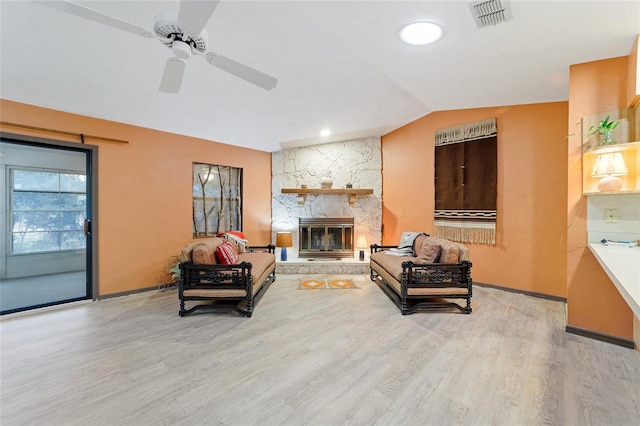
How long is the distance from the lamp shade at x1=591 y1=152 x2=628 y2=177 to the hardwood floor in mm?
1561

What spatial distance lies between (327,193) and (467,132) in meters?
2.72

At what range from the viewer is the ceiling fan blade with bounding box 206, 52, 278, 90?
192 cm

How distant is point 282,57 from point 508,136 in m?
3.44

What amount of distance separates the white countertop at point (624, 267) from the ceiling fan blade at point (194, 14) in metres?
2.42

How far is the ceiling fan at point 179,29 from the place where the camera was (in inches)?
58.1

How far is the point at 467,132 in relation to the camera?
4.26 metres

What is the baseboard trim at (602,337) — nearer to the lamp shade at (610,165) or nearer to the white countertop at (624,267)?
the white countertop at (624,267)

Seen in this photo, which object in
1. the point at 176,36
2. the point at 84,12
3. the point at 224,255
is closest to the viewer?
the point at 84,12

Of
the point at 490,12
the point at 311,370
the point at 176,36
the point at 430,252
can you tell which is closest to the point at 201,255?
the point at 311,370

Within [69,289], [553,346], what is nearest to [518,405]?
[553,346]

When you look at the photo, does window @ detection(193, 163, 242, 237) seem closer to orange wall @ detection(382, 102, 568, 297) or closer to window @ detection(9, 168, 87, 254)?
window @ detection(9, 168, 87, 254)

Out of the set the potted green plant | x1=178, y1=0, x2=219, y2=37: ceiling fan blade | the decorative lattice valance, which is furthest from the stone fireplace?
x1=178, y1=0, x2=219, y2=37: ceiling fan blade

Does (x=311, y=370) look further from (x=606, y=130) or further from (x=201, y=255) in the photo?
(x=606, y=130)

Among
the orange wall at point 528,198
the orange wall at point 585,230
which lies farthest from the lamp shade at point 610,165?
the orange wall at point 528,198
